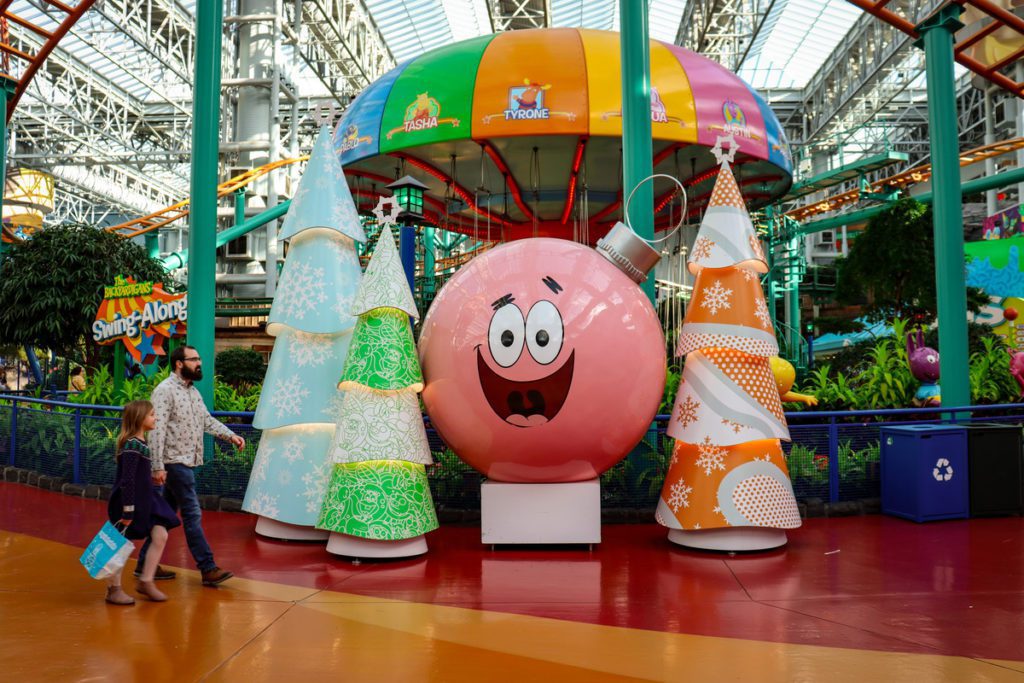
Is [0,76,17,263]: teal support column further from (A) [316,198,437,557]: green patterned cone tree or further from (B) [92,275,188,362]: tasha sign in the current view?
(A) [316,198,437,557]: green patterned cone tree

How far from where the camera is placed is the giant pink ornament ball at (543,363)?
227 inches

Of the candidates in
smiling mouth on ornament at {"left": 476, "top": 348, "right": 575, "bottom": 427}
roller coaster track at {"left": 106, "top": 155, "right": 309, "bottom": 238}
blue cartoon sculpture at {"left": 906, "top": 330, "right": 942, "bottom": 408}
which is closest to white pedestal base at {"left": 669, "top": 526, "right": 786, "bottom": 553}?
smiling mouth on ornament at {"left": 476, "top": 348, "right": 575, "bottom": 427}

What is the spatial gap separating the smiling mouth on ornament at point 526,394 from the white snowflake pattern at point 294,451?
178 cm

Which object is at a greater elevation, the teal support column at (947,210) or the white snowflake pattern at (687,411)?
the teal support column at (947,210)

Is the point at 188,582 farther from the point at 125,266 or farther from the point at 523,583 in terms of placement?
the point at 125,266

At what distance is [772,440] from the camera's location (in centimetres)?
646

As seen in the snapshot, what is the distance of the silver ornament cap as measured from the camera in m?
6.28

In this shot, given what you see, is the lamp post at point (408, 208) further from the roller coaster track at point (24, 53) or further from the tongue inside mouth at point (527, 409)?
the roller coaster track at point (24, 53)

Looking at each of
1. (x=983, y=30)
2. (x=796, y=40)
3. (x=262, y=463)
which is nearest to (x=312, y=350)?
(x=262, y=463)

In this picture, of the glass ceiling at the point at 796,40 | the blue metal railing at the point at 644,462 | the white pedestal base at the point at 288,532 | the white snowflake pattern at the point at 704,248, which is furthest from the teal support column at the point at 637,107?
the glass ceiling at the point at 796,40

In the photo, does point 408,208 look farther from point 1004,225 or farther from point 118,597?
point 1004,225

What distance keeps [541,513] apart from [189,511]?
2488 millimetres

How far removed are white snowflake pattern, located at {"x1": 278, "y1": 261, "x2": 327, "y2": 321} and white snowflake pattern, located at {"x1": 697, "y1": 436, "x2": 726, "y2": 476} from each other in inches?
127

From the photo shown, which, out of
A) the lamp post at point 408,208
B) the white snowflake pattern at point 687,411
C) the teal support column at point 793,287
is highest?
the teal support column at point 793,287
